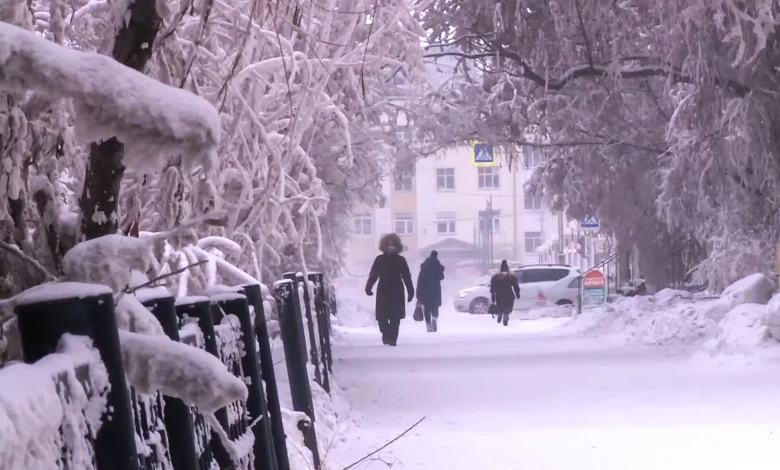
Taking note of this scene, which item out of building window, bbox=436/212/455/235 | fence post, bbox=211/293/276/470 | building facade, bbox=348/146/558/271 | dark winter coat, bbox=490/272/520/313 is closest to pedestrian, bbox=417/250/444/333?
dark winter coat, bbox=490/272/520/313

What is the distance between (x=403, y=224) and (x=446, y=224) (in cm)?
289

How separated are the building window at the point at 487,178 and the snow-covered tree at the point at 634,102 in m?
38.3

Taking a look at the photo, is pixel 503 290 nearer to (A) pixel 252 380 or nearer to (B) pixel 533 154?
(B) pixel 533 154

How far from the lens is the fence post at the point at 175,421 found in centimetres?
232

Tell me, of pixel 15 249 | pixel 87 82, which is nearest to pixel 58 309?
pixel 87 82

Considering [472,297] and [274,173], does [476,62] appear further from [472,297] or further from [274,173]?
[472,297]

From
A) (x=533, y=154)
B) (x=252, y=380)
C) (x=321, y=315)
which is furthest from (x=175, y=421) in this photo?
(x=533, y=154)

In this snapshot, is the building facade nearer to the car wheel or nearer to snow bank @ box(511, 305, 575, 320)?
the car wheel

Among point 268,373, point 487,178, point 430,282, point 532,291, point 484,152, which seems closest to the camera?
point 268,373

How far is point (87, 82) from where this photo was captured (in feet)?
4.87

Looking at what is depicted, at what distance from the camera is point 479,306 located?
32.9 meters

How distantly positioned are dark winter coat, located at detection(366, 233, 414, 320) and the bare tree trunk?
440 inches

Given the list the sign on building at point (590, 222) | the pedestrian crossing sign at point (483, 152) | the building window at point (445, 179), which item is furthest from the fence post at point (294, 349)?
the building window at point (445, 179)

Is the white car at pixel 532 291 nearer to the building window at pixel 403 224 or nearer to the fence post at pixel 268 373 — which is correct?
the building window at pixel 403 224
